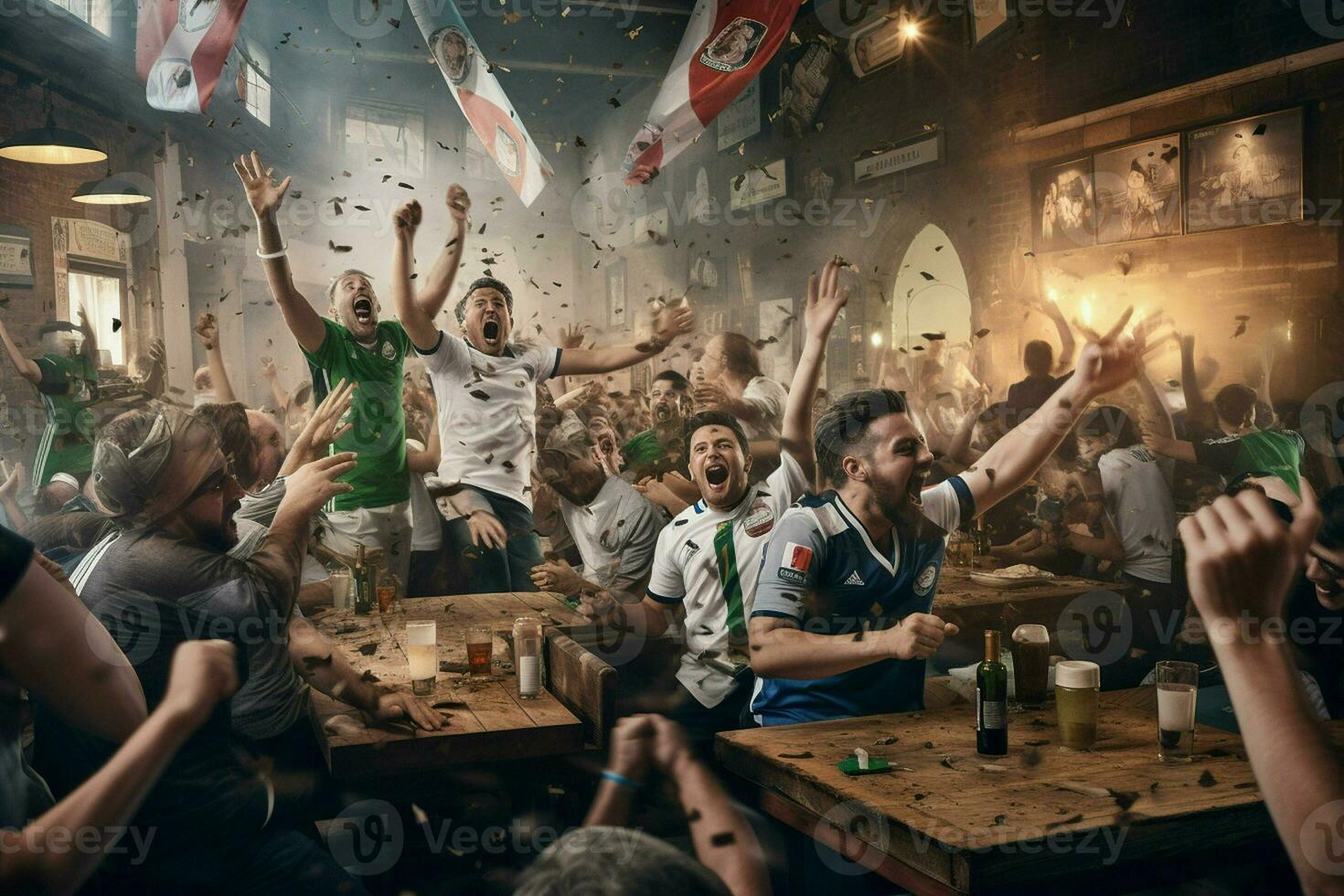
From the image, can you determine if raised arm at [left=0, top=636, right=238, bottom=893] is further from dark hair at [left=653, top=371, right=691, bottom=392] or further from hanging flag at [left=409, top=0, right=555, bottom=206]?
dark hair at [left=653, top=371, right=691, bottom=392]

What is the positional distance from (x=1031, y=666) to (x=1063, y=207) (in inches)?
109

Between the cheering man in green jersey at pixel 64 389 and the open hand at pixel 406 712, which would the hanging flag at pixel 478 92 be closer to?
the cheering man in green jersey at pixel 64 389

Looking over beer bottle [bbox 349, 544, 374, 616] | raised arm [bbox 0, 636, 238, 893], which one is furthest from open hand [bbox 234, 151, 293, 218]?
raised arm [bbox 0, 636, 238, 893]

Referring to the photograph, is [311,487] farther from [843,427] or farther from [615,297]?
[843,427]

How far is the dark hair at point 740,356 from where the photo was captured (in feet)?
15.2

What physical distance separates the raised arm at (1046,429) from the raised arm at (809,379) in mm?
549

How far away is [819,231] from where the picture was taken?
214 inches

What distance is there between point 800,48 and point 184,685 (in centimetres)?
462

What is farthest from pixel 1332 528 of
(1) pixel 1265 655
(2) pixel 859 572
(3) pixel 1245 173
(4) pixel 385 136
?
(4) pixel 385 136

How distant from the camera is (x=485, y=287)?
156 inches

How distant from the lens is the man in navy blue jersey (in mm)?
2732

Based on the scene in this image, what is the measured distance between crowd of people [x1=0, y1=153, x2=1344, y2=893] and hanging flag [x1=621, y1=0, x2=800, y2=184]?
717mm

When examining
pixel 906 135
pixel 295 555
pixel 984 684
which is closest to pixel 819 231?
pixel 906 135

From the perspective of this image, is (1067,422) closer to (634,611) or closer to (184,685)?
(634,611)
